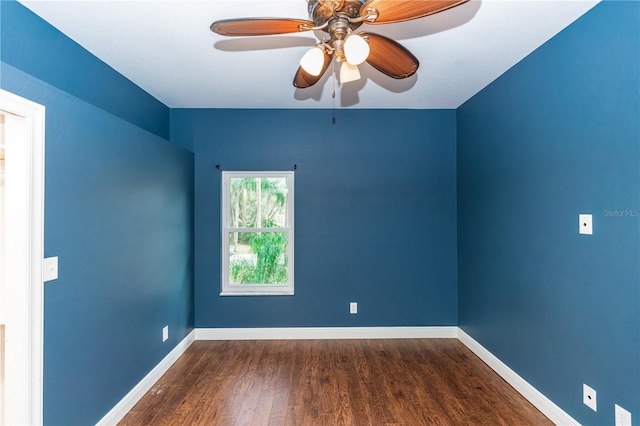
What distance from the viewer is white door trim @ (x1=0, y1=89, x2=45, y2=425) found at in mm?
1549

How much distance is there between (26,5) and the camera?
182cm

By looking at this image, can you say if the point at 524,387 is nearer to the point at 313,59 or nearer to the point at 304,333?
the point at 304,333

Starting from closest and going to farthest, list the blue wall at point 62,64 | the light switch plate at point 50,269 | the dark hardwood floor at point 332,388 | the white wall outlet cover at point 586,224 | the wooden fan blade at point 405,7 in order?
the wooden fan blade at point 405,7
the light switch plate at point 50,269
the blue wall at point 62,64
the white wall outlet cover at point 586,224
the dark hardwood floor at point 332,388

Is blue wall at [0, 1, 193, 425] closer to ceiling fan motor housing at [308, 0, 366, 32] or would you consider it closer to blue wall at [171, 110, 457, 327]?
blue wall at [171, 110, 457, 327]

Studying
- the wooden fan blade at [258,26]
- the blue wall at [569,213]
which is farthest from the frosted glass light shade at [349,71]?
the blue wall at [569,213]

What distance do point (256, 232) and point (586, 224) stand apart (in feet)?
9.70

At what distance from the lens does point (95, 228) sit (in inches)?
79.4

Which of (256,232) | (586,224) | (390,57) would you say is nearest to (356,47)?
(390,57)

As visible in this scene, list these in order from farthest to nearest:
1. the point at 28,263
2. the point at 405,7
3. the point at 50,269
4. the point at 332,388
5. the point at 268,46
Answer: the point at 332,388 < the point at 268,46 < the point at 50,269 < the point at 28,263 < the point at 405,7

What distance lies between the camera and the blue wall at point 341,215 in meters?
3.63

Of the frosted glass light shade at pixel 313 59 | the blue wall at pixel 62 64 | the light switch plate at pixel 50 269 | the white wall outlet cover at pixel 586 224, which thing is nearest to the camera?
the frosted glass light shade at pixel 313 59

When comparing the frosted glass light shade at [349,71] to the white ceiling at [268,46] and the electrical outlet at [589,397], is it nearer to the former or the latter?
the white ceiling at [268,46]

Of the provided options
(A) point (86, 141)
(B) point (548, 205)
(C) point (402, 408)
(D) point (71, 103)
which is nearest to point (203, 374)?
(C) point (402, 408)

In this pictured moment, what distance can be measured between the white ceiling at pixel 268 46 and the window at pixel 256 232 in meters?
0.92
